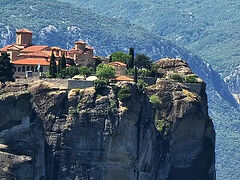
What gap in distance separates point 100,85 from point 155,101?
1113cm

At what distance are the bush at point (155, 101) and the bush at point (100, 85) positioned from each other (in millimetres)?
9809

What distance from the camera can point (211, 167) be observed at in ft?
500

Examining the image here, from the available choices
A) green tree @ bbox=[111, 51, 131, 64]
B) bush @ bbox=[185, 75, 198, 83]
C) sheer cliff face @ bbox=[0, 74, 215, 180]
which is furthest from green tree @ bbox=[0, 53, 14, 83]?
bush @ bbox=[185, 75, 198, 83]

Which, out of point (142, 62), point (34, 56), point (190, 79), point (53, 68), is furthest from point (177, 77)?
point (53, 68)

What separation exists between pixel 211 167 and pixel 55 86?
71.1ft

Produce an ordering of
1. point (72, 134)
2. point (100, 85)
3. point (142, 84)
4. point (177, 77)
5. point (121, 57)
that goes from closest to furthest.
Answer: point (72, 134)
point (100, 85)
point (142, 84)
point (177, 77)
point (121, 57)

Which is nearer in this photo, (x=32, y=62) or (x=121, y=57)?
(x=32, y=62)

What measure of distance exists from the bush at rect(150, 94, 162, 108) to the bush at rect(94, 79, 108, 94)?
9809 mm

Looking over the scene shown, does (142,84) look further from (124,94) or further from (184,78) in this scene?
(184,78)

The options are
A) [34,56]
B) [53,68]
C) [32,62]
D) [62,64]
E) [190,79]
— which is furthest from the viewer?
[190,79]

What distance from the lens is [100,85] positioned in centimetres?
13700

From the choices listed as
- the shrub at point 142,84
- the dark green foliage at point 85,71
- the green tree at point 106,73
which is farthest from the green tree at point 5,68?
the shrub at point 142,84

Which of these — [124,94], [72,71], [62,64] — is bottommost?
[124,94]

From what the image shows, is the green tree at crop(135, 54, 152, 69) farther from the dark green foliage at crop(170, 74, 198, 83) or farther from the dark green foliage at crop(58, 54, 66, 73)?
the dark green foliage at crop(58, 54, 66, 73)
